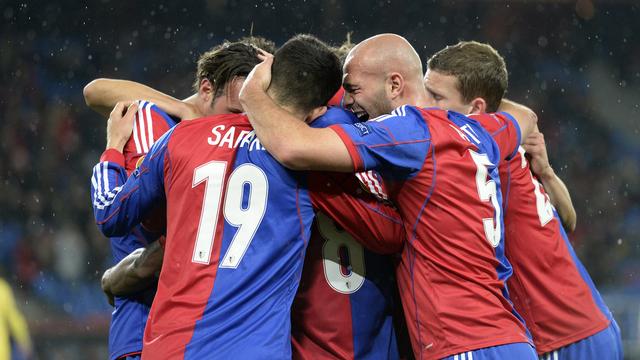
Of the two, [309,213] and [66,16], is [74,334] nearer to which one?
[66,16]

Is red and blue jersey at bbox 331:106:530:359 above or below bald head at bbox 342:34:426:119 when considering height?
below

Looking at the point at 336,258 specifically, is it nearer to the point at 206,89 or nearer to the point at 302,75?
the point at 302,75

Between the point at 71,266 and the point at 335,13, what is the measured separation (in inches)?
240

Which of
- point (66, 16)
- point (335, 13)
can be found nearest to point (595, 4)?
point (335, 13)

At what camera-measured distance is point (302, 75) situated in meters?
3.10

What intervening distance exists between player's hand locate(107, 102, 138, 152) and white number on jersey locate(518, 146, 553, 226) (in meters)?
1.70

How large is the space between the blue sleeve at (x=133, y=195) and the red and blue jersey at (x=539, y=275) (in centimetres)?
150

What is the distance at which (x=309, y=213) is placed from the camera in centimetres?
308

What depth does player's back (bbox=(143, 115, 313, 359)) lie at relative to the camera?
9.53 ft

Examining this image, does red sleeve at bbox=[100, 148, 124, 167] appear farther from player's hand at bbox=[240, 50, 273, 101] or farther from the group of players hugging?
player's hand at bbox=[240, 50, 273, 101]

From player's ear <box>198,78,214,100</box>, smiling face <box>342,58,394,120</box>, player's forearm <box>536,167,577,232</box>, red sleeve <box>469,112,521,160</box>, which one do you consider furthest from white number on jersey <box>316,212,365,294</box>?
player's forearm <box>536,167,577,232</box>

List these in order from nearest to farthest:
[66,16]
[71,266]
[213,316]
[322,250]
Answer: [213,316]
[322,250]
[71,266]
[66,16]

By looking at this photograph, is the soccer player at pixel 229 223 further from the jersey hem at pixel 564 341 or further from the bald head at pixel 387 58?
the jersey hem at pixel 564 341

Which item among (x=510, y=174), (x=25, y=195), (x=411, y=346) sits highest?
(x=510, y=174)
